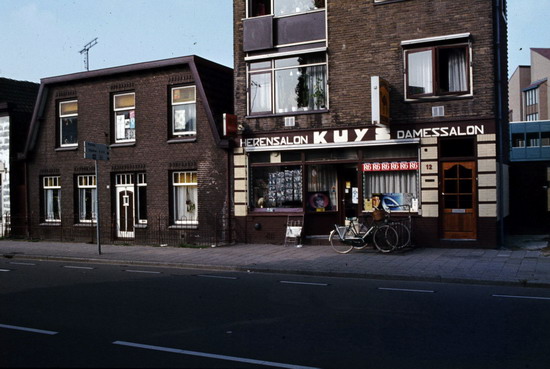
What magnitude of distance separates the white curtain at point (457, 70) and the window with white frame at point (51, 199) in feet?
51.5

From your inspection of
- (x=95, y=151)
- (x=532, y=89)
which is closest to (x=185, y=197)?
(x=95, y=151)

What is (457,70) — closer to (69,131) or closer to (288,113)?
(288,113)

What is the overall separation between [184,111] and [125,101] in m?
2.72

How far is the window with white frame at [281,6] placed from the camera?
17673 mm

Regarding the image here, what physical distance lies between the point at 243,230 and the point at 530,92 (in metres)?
69.2

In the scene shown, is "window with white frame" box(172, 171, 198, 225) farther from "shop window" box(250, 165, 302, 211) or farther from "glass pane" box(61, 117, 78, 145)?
"glass pane" box(61, 117, 78, 145)

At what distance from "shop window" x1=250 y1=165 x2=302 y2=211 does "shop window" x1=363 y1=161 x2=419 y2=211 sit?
2323 mm

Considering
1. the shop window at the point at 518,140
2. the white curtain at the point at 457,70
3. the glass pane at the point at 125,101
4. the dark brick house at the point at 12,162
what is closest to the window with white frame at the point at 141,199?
the glass pane at the point at 125,101

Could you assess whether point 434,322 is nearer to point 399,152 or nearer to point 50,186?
point 399,152

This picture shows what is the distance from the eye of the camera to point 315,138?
1734cm

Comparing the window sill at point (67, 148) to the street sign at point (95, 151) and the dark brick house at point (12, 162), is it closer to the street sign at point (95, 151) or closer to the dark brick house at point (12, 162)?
the dark brick house at point (12, 162)

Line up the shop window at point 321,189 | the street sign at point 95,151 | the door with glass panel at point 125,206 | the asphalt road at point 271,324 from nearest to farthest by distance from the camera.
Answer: the asphalt road at point 271,324 < the street sign at point 95,151 < the shop window at point 321,189 < the door with glass panel at point 125,206

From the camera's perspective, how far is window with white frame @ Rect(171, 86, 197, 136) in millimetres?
19375

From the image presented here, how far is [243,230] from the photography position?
60.4 feet
